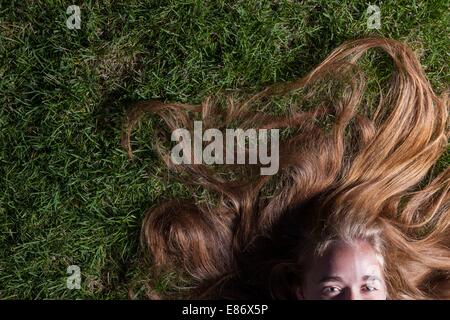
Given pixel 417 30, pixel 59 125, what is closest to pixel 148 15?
pixel 59 125

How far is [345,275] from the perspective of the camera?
231 cm

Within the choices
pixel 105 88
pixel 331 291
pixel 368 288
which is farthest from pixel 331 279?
pixel 105 88

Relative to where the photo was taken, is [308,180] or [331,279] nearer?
[331,279]

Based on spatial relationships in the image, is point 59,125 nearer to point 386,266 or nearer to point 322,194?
point 322,194

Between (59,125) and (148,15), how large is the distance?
662 millimetres

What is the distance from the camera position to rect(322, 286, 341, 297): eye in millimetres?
2312

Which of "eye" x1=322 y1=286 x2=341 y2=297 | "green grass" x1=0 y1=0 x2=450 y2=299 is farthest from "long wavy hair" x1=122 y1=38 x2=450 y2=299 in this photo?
"eye" x1=322 y1=286 x2=341 y2=297

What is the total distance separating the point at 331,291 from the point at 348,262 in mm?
136

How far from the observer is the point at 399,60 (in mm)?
2791

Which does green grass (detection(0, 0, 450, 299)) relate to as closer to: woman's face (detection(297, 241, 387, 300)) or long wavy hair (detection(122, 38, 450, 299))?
long wavy hair (detection(122, 38, 450, 299))

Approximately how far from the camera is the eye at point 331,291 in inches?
91.0

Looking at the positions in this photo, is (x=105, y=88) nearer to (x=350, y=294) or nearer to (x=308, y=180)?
(x=308, y=180)

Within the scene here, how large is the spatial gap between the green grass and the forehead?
704mm

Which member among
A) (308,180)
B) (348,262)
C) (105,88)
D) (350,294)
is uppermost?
(105,88)
